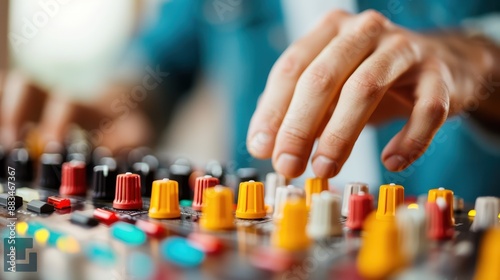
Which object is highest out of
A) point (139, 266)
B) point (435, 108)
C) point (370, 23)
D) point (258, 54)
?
point (258, 54)

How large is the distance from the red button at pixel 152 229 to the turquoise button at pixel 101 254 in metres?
0.07

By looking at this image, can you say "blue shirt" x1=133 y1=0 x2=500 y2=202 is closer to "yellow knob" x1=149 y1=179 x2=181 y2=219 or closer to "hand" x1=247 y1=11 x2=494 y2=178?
"hand" x1=247 y1=11 x2=494 y2=178

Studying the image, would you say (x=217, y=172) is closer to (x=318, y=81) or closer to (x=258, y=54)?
(x=318, y=81)

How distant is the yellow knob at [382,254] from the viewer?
1.77ft

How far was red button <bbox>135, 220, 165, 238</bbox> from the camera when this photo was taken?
70cm

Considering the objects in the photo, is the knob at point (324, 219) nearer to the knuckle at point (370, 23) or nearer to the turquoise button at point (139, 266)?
the turquoise button at point (139, 266)

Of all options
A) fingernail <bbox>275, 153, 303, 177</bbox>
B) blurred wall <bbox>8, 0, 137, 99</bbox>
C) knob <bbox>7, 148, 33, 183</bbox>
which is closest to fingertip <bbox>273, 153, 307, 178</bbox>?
fingernail <bbox>275, 153, 303, 177</bbox>

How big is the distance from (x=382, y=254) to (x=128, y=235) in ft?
1.07

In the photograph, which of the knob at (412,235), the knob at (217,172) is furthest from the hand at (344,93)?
the knob at (412,235)

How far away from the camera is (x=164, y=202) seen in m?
0.82

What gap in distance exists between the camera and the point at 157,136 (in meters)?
2.43

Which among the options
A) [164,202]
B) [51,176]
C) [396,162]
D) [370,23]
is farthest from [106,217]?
[370,23]

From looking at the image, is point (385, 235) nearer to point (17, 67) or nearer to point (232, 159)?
point (232, 159)

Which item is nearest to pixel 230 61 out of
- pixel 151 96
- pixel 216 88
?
pixel 216 88
